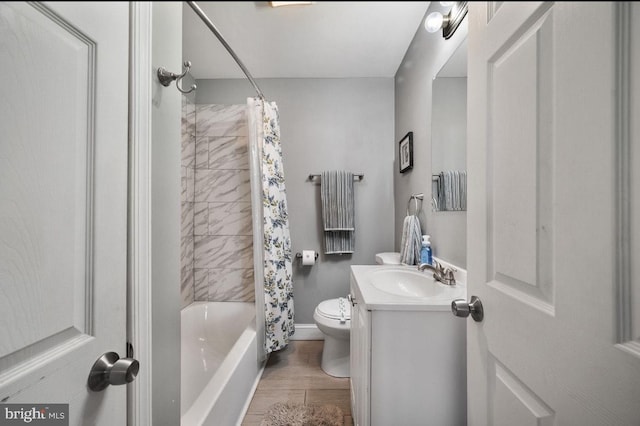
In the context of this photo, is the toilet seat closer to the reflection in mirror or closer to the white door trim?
the reflection in mirror

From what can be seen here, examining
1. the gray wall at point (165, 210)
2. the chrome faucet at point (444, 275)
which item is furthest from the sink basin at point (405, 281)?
the gray wall at point (165, 210)

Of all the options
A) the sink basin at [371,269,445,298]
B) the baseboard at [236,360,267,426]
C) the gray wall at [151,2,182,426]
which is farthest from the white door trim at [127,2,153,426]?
the baseboard at [236,360,267,426]

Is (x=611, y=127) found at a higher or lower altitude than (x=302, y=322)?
higher

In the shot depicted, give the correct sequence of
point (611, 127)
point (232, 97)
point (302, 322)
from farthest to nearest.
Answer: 1. point (302, 322)
2. point (232, 97)
3. point (611, 127)

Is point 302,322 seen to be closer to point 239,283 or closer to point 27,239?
point 239,283

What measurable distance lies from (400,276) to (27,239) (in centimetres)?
134

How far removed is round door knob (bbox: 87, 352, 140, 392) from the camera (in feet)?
1.41

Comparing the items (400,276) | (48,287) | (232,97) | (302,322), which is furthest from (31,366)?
(302,322)

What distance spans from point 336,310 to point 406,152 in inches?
46.3

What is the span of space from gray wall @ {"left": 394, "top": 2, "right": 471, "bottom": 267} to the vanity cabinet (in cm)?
41

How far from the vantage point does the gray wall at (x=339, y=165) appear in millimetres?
1995

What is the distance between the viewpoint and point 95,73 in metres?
0.39

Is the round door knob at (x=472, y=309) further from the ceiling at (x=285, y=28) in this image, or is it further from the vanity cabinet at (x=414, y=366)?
the ceiling at (x=285, y=28)

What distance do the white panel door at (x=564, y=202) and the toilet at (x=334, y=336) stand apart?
115cm
